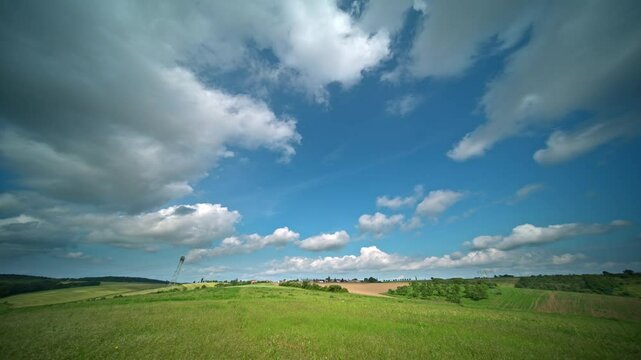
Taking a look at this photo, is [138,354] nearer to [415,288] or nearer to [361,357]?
[361,357]

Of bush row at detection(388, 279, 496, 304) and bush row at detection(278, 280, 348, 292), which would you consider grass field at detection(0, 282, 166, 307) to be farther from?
bush row at detection(388, 279, 496, 304)

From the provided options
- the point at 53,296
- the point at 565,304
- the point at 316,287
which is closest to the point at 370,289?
the point at 316,287

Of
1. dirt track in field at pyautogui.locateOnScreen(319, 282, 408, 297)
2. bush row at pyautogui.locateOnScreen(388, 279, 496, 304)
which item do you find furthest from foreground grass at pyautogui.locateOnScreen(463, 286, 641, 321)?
dirt track in field at pyautogui.locateOnScreen(319, 282, 408, 297)

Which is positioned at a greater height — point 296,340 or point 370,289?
point 370,289

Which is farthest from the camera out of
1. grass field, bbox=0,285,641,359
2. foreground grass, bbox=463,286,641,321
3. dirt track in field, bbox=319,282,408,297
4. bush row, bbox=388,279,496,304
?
dirt track in field, bbox=319,282,408,297

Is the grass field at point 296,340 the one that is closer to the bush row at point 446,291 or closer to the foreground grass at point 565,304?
the foreground grass at point 565,304

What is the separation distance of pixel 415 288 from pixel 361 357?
87.1 meters


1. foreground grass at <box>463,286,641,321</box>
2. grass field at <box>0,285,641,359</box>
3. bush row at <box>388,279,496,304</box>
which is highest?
bush row at <box>388,279,496,304</box>

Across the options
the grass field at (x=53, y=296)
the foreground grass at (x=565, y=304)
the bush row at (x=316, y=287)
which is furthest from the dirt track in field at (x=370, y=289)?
the grass field at (x=53, y=296)

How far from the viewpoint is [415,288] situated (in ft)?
313

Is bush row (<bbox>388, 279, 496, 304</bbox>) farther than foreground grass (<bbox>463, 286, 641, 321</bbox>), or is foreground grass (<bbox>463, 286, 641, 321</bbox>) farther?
bush row (<bbox>388, 279, 496, 304</bbox>)

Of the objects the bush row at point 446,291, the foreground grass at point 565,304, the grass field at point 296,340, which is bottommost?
the grass field at point 296,340

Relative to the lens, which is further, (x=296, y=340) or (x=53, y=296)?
(x=53, y=296)

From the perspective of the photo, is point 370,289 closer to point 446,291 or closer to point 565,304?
point 446,291
